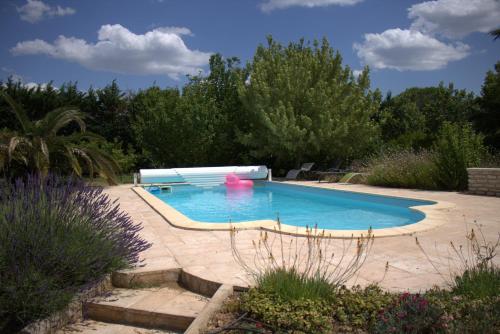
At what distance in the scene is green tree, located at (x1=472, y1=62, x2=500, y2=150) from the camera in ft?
59.6

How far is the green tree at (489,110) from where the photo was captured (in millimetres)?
18156

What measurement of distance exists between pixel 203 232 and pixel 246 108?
1100 centimetres

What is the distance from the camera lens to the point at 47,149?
31.2 feet

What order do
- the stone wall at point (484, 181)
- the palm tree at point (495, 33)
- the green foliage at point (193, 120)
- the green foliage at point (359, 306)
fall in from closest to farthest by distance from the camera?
the green foliage at point (359, 306) → the stone wall at point (484, 181) → the green foliage at point (193, 120) → the palm tree at point (495, 33)

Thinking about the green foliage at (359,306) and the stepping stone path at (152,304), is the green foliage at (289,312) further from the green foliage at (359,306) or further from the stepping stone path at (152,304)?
the stepping stone path at (152,304)

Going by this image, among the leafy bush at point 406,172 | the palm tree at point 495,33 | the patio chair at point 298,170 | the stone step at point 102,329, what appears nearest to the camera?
the stone step at point 102,329

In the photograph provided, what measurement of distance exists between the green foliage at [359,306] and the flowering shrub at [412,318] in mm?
65

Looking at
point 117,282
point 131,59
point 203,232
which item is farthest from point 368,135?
point 117,282

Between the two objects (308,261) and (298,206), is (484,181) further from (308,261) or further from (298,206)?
(308,261)

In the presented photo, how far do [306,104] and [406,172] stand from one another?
17.2 ft

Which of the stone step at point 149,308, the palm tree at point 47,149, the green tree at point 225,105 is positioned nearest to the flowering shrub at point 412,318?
the stone step at point 149,308

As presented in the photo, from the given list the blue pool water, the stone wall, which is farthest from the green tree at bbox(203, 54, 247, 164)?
the stone wall

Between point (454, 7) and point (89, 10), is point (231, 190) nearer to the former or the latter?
point (89, 10)

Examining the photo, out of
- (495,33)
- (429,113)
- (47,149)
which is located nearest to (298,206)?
(47,149)
